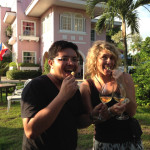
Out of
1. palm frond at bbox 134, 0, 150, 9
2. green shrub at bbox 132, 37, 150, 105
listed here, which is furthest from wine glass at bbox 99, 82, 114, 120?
palm frond at bbox 134, 0, 150, 9

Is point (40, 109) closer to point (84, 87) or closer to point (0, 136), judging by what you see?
point (84, 87)

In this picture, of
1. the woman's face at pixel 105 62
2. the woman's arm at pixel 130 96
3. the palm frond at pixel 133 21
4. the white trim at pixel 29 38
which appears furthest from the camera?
the white trim at pixel 29 38

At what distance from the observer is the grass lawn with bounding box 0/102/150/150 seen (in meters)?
3.49

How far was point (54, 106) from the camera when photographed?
1210mm

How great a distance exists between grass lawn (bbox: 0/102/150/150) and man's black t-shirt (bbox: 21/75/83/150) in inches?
84.6

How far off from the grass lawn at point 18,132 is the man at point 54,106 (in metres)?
2.15

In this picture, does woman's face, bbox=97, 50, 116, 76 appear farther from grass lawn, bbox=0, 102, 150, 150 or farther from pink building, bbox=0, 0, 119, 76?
pink building, bbox=0, 0, 119, 76

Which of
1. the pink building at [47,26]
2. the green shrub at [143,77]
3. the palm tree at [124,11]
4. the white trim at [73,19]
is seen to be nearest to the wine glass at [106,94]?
the green shrub at [143,77]

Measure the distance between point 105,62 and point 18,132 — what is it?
328cm

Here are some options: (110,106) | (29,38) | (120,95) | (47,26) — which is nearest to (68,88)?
(120,95)

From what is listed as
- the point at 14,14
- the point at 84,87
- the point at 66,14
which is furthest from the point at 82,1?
the point at 84,87

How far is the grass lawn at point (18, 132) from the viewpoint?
3488mm

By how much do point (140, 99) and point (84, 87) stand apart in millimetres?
4833

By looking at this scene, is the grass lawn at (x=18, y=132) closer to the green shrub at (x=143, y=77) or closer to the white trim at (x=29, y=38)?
the green shrub at (x=143, y=77)
